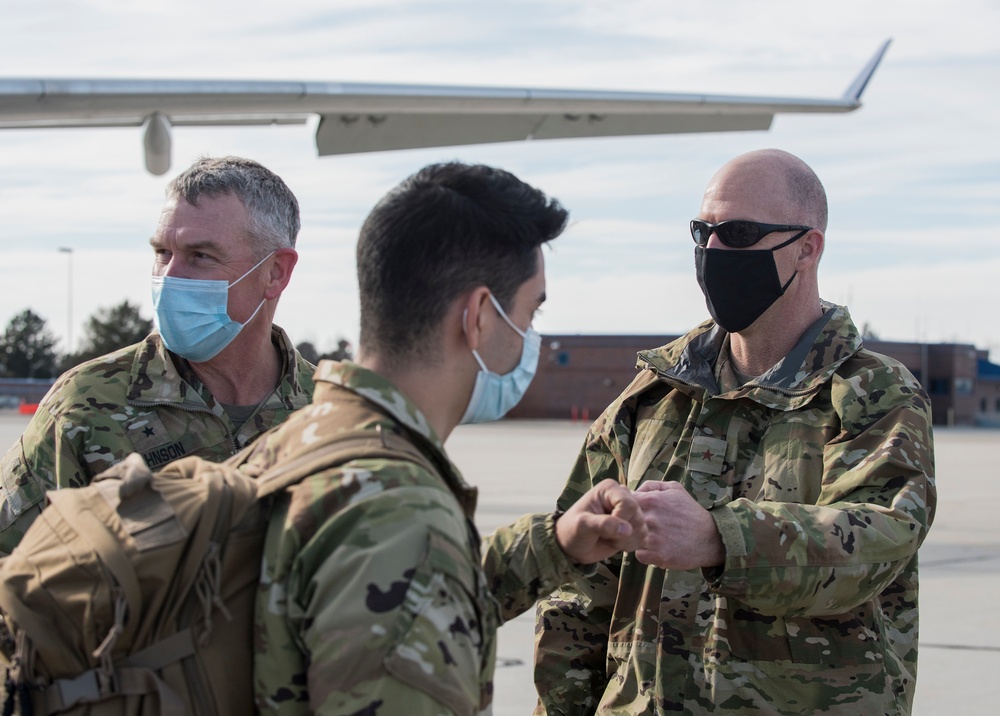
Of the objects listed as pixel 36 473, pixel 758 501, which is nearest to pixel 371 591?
pixel 758 501

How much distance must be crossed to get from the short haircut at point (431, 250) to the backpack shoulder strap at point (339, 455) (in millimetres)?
209

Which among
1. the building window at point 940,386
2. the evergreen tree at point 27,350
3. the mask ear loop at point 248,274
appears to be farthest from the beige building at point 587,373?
the mask ear loop at point 248,274

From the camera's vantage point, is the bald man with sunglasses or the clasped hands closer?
the clasped hands

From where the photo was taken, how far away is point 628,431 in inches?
132

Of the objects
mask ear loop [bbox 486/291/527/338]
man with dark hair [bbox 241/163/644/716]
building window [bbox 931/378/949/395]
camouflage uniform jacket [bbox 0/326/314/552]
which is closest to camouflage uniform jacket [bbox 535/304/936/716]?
man with dark hair [bbox 241/163/644/716]

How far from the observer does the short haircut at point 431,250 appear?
1931 mm

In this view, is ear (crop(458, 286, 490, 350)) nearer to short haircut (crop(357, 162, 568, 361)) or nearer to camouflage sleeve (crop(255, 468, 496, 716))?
short haircut (crop(357, 162, 568, 361))

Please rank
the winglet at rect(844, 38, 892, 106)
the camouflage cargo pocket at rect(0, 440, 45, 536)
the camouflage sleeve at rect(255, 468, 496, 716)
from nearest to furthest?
the camouflage sleeve at rect(255, 468, 496, 716)
the camouflage cargo pocket at rect(0, 440, 45, 536)
the winglet at rect(844, 38, 892, 106)

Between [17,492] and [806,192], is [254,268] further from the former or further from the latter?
[806,192]

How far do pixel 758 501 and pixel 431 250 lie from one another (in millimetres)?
1385

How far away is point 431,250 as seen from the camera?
1.93 metres

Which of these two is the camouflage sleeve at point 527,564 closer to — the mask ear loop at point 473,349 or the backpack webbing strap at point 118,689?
the mask ear loop at point 473,349

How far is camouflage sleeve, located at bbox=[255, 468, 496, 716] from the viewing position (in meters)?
1.59

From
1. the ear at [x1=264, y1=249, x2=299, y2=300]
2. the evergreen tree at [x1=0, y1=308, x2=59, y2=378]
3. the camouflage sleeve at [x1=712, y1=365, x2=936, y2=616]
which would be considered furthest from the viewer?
the evergreen tree at [x1=0, y1=308, x2=59, y2=378]
